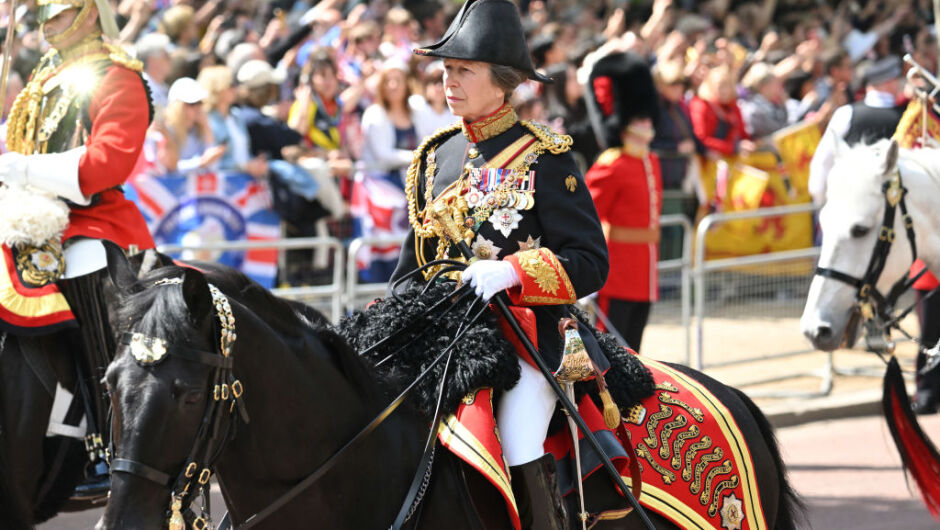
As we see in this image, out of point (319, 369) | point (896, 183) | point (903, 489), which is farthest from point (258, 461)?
point (903, 489)

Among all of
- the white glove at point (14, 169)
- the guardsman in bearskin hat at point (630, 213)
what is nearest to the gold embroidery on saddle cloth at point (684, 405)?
the white glove at point (14, 169)

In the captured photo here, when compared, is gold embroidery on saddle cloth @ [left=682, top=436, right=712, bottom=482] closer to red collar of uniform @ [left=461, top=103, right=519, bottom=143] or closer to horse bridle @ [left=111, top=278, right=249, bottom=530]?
red collar of uniform @ [left=461, top=103, right=519, bottom=143]

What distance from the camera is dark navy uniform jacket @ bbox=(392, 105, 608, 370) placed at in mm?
3865

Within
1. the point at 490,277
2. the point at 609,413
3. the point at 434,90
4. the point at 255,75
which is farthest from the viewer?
the point at 434,90

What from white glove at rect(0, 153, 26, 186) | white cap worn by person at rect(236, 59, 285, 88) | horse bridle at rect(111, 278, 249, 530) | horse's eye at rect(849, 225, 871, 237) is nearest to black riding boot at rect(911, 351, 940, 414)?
horse's eye at rect(849, 225, 871, 237)

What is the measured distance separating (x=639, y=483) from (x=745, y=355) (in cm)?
673

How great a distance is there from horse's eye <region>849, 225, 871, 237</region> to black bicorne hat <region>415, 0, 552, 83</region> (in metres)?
3.09

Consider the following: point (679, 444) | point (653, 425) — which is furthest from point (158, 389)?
point (679, 444)

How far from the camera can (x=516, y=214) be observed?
13.0ft

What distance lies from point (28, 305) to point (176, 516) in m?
2.35

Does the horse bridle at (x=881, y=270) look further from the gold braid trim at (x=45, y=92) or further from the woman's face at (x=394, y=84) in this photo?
the woman's face at (x=394, y=84)

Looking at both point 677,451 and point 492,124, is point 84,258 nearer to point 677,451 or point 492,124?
point 492,124

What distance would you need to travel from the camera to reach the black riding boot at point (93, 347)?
527 centimetres

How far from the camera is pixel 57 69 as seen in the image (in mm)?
5414
